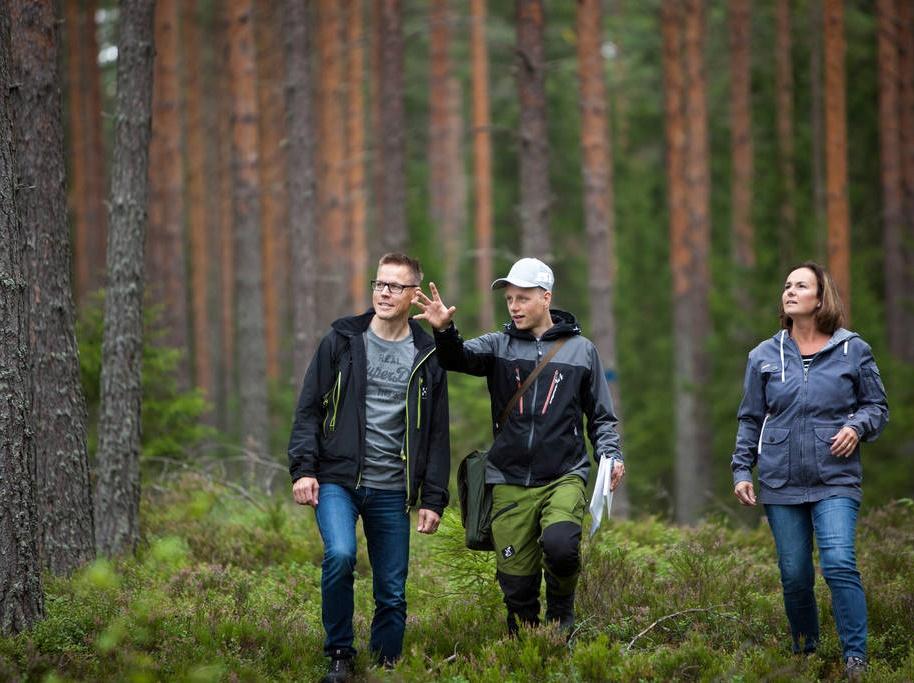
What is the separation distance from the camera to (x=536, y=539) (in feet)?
21.2

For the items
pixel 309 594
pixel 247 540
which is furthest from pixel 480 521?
pixel 247 540

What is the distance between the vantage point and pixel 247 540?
9672 millimetres

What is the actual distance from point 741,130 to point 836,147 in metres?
3.66

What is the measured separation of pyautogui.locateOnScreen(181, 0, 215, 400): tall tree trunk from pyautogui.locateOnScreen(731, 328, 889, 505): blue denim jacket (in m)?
21.0

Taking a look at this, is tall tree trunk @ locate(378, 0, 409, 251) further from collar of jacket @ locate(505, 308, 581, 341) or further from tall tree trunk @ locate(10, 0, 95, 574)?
collar of jacket @ locate(505, 308, 581, 341)

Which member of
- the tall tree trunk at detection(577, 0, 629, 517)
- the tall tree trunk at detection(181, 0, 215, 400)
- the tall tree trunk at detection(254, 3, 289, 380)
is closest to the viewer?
the tall tree trunk at detection(577, 0, 629, 517)

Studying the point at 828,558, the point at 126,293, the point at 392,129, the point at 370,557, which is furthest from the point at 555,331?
the point at 392,129

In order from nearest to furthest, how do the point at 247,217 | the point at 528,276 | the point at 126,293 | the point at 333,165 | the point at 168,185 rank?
the point at 528,276
the point at 126,293
the point at 247,217
the point at 168,185
the point at 333,165

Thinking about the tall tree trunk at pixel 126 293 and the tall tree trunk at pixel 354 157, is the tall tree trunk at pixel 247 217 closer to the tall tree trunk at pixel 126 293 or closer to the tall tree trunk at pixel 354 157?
the tall tree trunk at pixel 354 157

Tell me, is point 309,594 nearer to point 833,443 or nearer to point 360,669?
point 360,669

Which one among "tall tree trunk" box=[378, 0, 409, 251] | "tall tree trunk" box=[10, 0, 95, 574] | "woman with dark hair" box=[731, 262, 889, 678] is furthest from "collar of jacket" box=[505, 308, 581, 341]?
"tall tree trunk" box=[378, 0, 409, 251]

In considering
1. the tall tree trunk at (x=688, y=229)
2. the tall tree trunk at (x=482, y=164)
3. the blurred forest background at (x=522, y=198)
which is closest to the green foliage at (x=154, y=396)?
the blurred forest background at (x=522, y=198)

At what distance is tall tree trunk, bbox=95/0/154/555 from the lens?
934 cm

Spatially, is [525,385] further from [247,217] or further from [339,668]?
[247,217]
